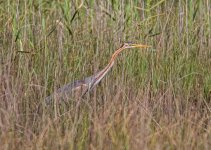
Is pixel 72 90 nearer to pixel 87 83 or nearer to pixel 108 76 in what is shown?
pixel 87 83

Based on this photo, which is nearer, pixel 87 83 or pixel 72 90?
pixel 72 90

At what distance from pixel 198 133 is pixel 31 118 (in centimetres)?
106

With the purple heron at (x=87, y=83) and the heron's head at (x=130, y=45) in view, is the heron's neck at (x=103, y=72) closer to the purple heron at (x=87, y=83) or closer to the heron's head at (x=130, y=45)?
the purple heron at (x=87, y=83)

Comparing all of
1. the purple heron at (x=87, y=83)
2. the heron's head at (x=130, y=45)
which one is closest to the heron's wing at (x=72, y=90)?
the purple heron at (x=87, y=83)

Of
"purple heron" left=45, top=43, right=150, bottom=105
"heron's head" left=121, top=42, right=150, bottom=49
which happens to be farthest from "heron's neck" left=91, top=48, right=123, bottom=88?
"heron's head" left=121, top=42, right=150, bottom=49

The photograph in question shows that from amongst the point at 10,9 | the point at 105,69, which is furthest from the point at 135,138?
the point at 10,9

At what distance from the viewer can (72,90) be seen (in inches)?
195

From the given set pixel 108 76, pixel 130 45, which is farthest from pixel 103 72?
pixel 130 45

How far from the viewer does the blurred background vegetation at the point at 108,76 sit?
3867 millimetres

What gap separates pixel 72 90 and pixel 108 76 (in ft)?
1.20

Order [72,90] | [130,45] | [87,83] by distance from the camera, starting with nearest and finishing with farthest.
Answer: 1. [72,90]
2. [87,83]
3. [130,45]

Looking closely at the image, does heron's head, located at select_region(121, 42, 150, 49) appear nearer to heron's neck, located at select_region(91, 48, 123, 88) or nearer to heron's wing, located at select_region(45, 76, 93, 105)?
heron's neck, located at select_region(91, 48, 123, 88)

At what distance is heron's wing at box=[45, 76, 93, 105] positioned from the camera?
4727mm

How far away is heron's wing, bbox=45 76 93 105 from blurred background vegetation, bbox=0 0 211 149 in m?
0.08
